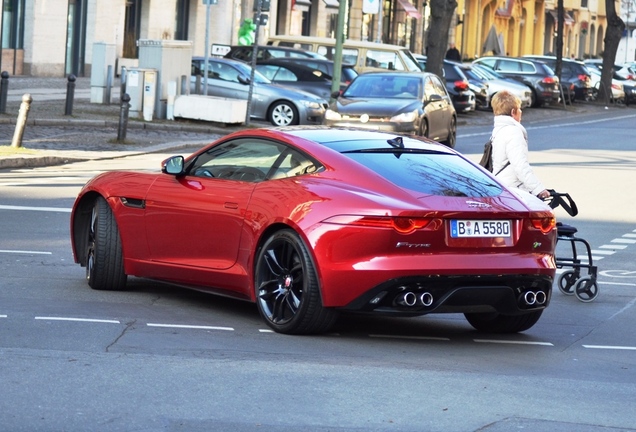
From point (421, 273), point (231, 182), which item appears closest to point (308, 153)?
point (231, 182)

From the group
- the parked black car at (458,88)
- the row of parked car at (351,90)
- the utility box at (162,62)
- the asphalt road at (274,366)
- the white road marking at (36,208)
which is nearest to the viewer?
the asphalt road at (274,366)

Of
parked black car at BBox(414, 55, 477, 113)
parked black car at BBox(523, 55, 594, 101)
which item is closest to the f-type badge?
parked black car at BBox(414, 55, 477, 113)

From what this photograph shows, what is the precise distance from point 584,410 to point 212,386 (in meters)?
1.75

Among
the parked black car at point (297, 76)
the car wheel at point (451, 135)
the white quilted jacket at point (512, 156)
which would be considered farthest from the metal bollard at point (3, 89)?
the white quilted jacket at point (512, 156)

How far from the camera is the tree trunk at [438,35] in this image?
40188 mm

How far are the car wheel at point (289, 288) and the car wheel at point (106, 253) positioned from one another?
5.18 ft

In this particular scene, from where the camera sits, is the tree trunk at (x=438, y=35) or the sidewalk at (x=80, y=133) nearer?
the sidewalk at (x=80, y=133)

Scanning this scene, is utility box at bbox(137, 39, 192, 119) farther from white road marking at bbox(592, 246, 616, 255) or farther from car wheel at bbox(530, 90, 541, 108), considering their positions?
car wheel at bbox(530, 90, 541, 108)

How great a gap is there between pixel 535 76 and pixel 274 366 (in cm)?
4479

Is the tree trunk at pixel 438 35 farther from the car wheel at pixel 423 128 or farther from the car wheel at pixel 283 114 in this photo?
the car wheel at pixel 423 128

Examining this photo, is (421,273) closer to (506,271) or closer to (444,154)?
(506,271)

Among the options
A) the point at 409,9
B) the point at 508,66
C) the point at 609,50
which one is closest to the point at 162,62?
the point at 508,66

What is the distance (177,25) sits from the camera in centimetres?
5341

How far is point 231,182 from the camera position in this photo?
9.15m
